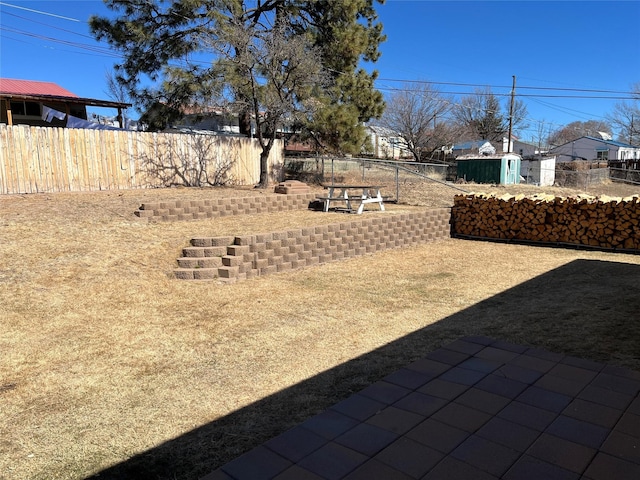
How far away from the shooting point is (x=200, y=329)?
15.6 ft

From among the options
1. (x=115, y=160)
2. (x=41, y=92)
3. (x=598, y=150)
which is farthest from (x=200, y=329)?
(x=598, y=150)

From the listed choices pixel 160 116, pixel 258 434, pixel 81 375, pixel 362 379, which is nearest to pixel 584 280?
pixel 362 379

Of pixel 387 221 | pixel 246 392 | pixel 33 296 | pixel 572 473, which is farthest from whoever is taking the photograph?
pixel 387 221

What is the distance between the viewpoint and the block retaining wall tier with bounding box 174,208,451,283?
671 cm

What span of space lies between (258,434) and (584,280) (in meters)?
5.97

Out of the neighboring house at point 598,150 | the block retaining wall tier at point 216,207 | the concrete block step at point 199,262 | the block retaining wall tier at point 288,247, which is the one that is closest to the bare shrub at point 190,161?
the block retaining wall tier at point 216,207

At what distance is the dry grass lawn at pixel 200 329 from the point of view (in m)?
2.82

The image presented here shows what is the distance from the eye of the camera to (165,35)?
15789mm

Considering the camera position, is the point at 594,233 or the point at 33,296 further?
the point at 594,233

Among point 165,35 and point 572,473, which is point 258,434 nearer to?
point 572,473

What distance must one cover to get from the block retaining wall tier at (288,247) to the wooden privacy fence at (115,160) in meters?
5.51

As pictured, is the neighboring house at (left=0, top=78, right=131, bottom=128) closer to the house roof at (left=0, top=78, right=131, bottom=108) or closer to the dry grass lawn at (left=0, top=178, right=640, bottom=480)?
the house roof at (left=0, top=78, right=131, bottom=108)

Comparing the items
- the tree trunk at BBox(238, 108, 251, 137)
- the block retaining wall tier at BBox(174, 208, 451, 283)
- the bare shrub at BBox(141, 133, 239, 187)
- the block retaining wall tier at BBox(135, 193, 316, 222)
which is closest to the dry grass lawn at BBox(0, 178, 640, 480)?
the block retaining wall tier at BBox(174, 208, 451, 283)

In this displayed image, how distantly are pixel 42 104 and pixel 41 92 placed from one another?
368 centimetres
